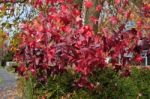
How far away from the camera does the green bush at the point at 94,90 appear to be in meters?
9.30

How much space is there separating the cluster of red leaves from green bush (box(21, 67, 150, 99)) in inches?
49.7

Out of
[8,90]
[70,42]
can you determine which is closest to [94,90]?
[70,42]

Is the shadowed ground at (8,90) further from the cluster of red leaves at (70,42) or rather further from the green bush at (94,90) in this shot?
the cluster of red leaves at (70,42)

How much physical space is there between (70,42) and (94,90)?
6.89 feet

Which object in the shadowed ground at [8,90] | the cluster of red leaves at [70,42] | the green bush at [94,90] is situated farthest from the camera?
the shadowed ground at [8,90]

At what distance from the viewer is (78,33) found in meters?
7.46

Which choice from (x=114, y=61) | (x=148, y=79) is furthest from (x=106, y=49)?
(x=148, y=79)

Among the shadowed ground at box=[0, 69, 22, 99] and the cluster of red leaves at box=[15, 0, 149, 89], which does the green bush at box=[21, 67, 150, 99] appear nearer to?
the cluster of red leaves at box=[15, 0, 149, 89]

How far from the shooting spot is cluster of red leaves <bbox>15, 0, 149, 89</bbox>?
7430mm

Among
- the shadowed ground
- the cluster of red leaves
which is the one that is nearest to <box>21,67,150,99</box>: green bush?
the cluster of red leaves

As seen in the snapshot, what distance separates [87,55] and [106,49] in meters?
0.41

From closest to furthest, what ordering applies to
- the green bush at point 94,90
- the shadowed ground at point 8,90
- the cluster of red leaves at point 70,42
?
the cluster of red leaves at point 70,42 < the green bush at point 94,90 < the shadowed ground at point 8,90

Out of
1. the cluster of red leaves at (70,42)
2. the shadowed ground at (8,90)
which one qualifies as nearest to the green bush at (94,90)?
the cluster of red leaves at (70,42)

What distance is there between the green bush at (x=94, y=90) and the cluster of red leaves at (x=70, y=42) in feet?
4.14
